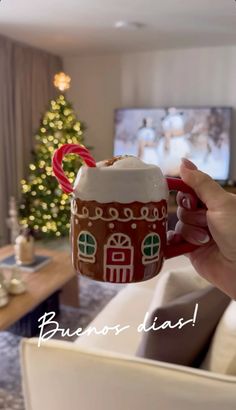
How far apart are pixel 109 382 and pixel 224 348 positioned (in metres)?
0.30

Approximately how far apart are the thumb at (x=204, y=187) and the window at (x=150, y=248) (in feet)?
0.29

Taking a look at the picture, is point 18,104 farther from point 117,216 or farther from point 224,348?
point 117,216

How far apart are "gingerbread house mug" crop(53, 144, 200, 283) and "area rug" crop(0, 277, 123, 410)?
3.96 ft

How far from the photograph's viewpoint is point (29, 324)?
180 centimetres

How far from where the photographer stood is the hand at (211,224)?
0.50m

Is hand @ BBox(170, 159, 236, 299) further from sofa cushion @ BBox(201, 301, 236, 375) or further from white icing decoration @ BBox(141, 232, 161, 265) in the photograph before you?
sofa cushion @ BBox(201, 301, 236, 375)

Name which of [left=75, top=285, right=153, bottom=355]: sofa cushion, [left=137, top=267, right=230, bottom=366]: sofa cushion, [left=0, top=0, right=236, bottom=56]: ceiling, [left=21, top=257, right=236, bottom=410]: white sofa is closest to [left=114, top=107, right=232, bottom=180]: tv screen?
[left=0, top=0, right=236, bottom=56]: ceiling

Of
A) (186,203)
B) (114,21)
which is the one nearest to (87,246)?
(186,203)

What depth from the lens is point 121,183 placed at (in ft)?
1.42

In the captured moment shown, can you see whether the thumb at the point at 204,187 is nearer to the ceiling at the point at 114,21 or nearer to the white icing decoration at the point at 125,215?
the white icing decoration at the point at 125,215

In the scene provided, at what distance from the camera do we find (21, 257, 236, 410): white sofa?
25.7 inches

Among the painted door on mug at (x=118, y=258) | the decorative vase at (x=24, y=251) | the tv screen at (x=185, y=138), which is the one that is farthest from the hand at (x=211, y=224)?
the tv screen at (x=185, y=138)

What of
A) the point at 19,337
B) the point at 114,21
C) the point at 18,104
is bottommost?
the point at 19,337

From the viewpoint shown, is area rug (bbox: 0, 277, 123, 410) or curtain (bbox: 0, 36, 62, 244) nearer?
area rug (bbox: 0, 277, 123, 410)
